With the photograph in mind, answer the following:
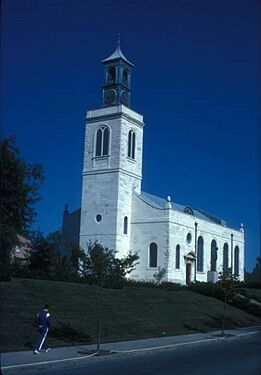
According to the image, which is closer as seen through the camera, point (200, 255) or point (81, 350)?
point (81, 350)

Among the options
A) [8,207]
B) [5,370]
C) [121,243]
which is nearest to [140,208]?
[121,243]

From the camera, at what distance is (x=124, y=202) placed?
5450 centimetres

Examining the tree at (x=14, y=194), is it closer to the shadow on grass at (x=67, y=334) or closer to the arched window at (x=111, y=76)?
the shadow on grass at (x=67, y=334)

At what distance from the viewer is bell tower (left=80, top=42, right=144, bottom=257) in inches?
2106

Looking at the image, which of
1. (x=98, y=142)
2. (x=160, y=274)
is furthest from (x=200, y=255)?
(x=98, y=142)

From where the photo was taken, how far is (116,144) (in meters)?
54.7

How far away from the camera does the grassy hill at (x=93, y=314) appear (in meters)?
21.1

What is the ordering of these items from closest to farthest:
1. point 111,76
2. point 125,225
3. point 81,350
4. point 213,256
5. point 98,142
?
point 81,350 → point 125,225 → point 98,142 → point 111,76 → point 213,256

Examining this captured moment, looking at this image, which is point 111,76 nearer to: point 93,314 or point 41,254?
point 41,254

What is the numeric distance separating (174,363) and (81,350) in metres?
4.24

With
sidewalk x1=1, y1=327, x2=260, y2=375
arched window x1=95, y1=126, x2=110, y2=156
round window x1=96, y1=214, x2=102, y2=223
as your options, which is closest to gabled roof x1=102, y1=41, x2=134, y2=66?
arched window x1=95, y1=126, x2=110, y2=156

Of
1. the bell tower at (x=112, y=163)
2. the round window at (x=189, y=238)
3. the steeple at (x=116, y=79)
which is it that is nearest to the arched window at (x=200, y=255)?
the round window at (x=189, y=238)

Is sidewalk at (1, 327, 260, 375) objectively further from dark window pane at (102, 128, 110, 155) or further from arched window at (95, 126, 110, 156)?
arched window at (95, 126, 110, 156)

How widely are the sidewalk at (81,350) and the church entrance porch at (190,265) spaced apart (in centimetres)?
2931
